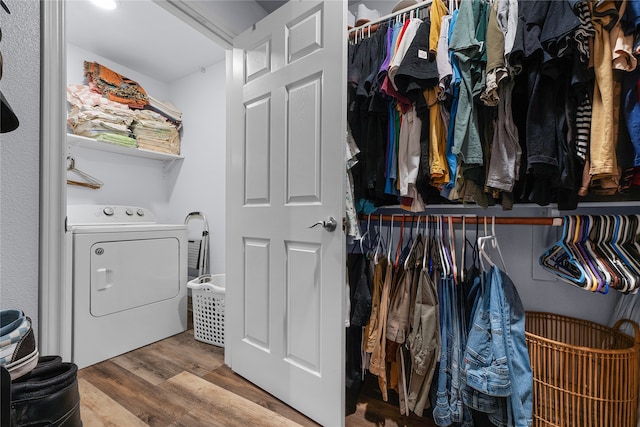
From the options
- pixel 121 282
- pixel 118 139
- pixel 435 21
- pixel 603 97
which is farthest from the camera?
pixel 118 139

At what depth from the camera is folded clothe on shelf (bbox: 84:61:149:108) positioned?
8.10 ft

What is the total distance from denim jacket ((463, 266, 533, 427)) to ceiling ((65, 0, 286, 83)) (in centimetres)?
210

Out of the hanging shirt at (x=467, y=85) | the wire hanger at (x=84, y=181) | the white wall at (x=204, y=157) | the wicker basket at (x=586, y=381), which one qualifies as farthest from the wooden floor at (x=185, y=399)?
the wire hanger at (x=84, y=181)

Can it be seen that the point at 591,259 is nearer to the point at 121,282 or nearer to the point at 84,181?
the point at 121,282

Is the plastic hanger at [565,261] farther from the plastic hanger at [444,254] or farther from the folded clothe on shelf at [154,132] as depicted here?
the folded clothe on shelf at [154,132]

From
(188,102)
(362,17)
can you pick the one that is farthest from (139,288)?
(362,17)

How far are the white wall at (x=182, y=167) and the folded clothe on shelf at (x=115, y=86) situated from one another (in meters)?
0.14

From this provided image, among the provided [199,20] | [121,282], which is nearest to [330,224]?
[199,20]

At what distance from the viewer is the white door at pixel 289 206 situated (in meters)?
1.27

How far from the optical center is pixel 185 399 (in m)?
1.50

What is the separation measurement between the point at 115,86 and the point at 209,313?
7.31 ft

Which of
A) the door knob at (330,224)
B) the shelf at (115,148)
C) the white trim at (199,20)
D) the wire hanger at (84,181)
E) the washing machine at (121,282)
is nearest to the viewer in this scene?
the door knob at (330,224)

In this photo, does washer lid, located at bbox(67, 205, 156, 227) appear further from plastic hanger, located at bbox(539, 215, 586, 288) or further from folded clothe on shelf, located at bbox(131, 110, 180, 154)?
plastic hanger, located at bbox(539, 215, 586, 288)

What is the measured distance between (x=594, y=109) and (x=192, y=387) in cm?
224
